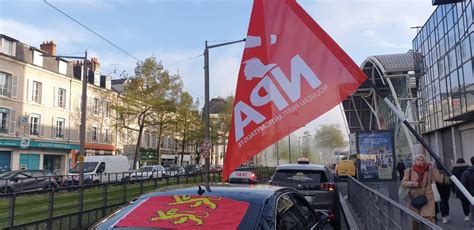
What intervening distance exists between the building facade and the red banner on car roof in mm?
20934

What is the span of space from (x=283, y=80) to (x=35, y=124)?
38869mm

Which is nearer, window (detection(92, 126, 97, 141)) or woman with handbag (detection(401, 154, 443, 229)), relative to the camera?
woman with handbag (detection(401, 154, 443, 229))

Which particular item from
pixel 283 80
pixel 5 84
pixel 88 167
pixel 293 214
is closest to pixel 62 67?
pixel 5 84

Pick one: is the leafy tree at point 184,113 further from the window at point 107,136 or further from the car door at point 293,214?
the car door at point 293,214

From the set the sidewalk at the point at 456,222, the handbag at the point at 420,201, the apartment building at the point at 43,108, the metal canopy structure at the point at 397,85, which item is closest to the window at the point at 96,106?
the apartment building at the point at 43,108

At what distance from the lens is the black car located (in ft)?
12.0

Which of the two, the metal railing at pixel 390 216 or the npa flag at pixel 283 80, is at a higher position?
the npa flag at pixel 283 80

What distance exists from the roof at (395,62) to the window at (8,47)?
121 ft

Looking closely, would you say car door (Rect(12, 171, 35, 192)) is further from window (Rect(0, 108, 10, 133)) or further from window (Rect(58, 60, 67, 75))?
window (Rect(58, 60, 67, 75))

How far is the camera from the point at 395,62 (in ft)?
164

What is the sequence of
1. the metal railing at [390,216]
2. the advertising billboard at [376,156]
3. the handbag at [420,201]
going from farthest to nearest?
1. the advertising billboard at [376,156]
2. the handbag at [420,201]
3. the metal railing at [390,216]

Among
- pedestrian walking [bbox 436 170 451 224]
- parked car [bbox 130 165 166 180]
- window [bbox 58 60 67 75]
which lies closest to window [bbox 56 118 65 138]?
window [bbox 58 60 67 75]

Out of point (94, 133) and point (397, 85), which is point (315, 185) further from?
point (397, 85)

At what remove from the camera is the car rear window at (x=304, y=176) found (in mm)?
10641
